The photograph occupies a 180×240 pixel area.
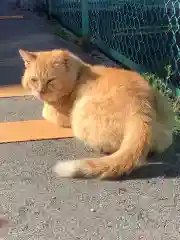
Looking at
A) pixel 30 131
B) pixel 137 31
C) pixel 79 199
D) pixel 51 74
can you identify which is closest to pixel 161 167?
pixel 79 199

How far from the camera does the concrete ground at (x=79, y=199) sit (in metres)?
2.44

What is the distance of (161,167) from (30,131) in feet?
3.91

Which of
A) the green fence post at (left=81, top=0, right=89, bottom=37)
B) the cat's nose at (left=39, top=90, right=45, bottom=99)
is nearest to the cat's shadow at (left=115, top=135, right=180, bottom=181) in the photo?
the cat's nose at (left=39, top=90, right=45, bottom=99)

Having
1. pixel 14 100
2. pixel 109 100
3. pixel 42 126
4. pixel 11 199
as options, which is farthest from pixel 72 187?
pixel 14 100

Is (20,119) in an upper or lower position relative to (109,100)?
lower

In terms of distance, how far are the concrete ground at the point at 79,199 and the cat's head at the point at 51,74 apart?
0.38m

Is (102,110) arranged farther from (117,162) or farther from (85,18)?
(85,18)

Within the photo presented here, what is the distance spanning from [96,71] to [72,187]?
3.89ft

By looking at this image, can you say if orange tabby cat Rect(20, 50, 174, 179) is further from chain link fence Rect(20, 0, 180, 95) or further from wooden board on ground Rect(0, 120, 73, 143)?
chain link fence Rect(20, 0, 180, 95)

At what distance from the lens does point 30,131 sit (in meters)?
3.84

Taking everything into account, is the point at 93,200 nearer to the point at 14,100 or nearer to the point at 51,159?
the point at 51,159

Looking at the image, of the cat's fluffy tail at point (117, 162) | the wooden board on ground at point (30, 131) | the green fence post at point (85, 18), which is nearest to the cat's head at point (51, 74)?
the wooden board on ground at point (30, 131)

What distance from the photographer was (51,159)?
3322 mm

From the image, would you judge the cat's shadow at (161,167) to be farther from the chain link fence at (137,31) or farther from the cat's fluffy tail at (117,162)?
the chain link fence at (137,31)
